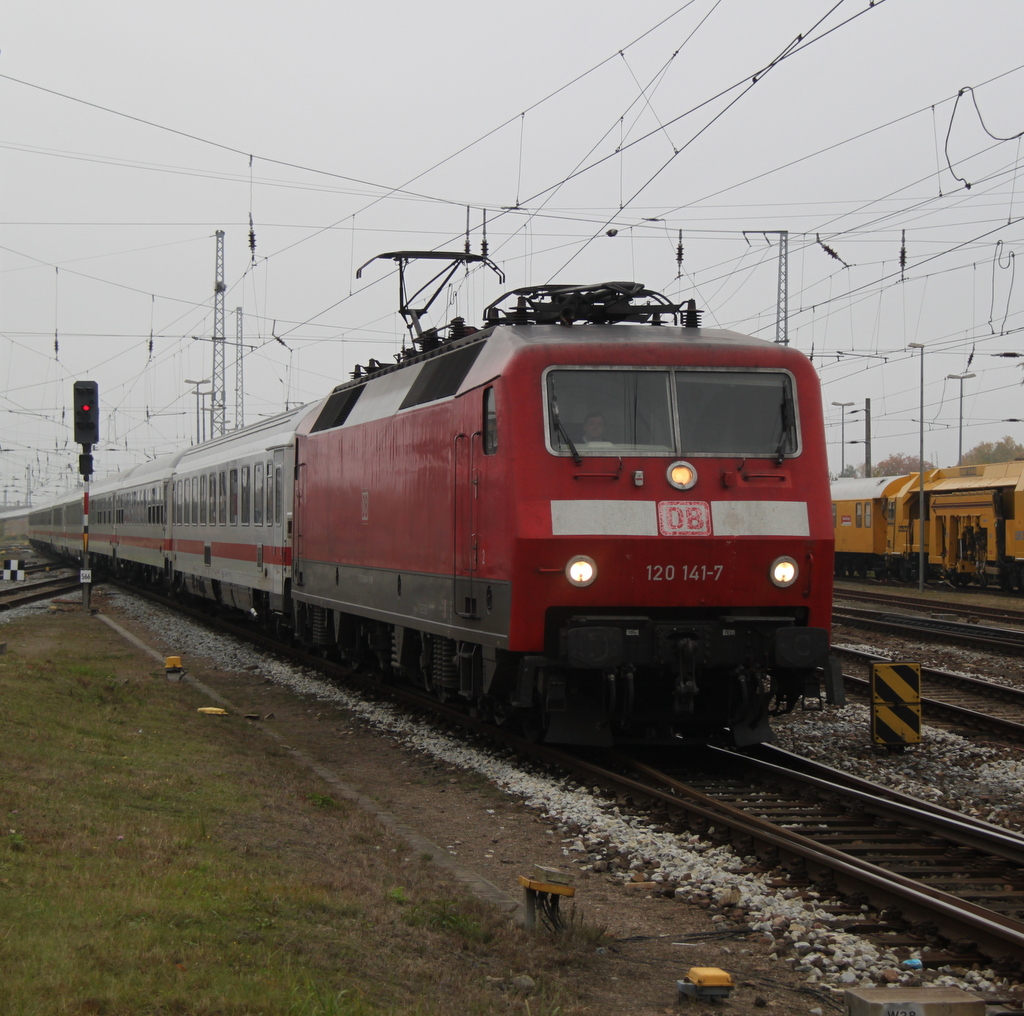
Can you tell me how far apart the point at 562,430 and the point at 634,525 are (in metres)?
0.93


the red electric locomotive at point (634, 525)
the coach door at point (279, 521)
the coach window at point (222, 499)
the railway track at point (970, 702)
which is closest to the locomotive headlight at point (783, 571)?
the red electric locomotive at point (634, 525)

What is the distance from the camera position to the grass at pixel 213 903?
434cm

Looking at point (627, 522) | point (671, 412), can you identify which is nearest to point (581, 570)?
point (627, 522)

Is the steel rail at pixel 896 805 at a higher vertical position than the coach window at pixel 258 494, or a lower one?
lower

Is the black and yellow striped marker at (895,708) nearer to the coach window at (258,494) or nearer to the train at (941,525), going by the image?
the coach window at (258,494)

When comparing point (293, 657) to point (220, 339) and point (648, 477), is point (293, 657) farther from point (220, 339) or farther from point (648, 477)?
point (220, 339)

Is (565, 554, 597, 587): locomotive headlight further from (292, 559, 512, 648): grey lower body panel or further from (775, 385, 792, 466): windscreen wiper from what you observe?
(775, 385, 792, 466): windscreen wiper

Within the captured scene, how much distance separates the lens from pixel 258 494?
2098 centimetres

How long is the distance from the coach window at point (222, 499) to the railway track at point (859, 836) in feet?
49.1

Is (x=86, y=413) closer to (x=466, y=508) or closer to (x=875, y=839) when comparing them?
(x=466, y=508)

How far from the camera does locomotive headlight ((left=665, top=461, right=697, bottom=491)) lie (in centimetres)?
941

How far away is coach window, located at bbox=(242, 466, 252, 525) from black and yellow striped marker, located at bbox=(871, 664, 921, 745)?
13.6 meters

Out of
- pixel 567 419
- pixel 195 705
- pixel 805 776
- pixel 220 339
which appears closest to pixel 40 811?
pixel 567 419

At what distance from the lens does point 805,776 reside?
29.4ft
